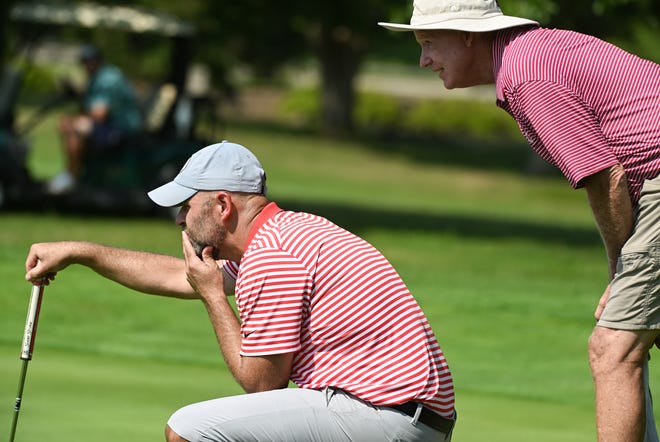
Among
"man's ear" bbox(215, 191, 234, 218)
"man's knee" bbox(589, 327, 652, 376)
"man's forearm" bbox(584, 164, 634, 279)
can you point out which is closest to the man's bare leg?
"man's knee" bbox(589, 327, 652, 376)

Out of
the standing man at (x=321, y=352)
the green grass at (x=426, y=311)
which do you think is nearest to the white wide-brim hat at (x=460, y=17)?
the standing man at (x=321, y=352)

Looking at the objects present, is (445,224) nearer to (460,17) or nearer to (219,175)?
(460,17)

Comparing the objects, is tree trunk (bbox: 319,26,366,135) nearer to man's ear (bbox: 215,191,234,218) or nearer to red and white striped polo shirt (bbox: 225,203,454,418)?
man's ear (bbox: 215,191,234,218)

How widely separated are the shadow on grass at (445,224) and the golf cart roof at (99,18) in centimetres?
301

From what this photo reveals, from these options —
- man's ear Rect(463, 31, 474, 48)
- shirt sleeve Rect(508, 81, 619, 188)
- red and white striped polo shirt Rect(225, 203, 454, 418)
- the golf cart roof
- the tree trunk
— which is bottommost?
the tree trunk

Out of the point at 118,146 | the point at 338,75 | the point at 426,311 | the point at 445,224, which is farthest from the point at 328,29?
the point at 426,311

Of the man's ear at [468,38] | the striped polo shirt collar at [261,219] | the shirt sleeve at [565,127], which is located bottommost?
the striped polo shirt collar at [261,219]

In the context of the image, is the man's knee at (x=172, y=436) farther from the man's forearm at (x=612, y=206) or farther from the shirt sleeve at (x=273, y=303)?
the man's forearm at (x=612, y=206)

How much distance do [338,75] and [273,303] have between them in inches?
1270

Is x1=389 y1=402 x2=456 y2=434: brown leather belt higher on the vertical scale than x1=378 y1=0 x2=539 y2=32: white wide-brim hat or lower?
lower

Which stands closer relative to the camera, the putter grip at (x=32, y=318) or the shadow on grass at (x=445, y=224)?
the putter grip at (x=32, y=318)

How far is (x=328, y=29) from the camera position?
29.8 meters

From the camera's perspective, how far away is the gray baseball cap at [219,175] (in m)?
3.77

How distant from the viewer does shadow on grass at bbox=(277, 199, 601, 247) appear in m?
17.0
